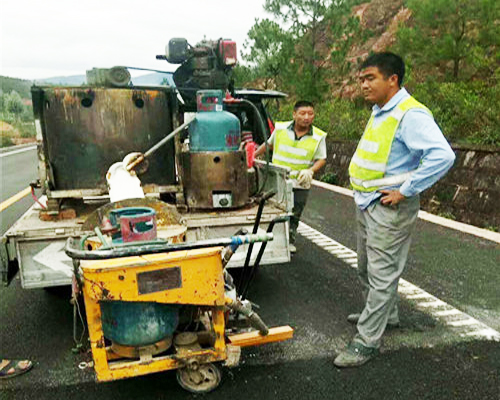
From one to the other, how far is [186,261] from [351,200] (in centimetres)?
688

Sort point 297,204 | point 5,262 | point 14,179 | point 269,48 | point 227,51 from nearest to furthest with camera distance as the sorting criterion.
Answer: point 5,262, point 297,204, point 227,51, point 14,179, point 269,48

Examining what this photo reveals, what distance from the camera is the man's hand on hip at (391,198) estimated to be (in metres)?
3.06

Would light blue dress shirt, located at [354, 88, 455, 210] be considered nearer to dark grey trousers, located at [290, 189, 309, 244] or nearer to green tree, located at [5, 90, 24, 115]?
dark grey trousers, located at [290, 189, 309, 244]

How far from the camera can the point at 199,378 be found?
287 centimetres

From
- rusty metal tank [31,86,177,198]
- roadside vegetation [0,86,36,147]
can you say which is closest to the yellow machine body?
rusty metal tank [31,86,177,198]

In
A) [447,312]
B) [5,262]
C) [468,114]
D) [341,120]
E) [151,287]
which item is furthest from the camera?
[341,120]

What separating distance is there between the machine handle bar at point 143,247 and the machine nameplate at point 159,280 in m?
0.11

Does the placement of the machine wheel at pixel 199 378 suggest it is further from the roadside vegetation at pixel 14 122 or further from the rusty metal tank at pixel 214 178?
the roadside vegetation at pixel 14 122

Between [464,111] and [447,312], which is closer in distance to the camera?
[447,312]

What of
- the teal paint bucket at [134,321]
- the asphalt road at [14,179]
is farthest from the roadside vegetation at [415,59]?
the asphalt road at [14,179]

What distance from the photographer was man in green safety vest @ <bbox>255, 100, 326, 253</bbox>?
16.5ft

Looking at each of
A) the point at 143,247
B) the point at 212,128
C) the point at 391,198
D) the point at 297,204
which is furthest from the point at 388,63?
the point at 297,204

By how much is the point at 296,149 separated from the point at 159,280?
9.75ft

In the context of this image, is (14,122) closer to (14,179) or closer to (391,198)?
(14,179)
